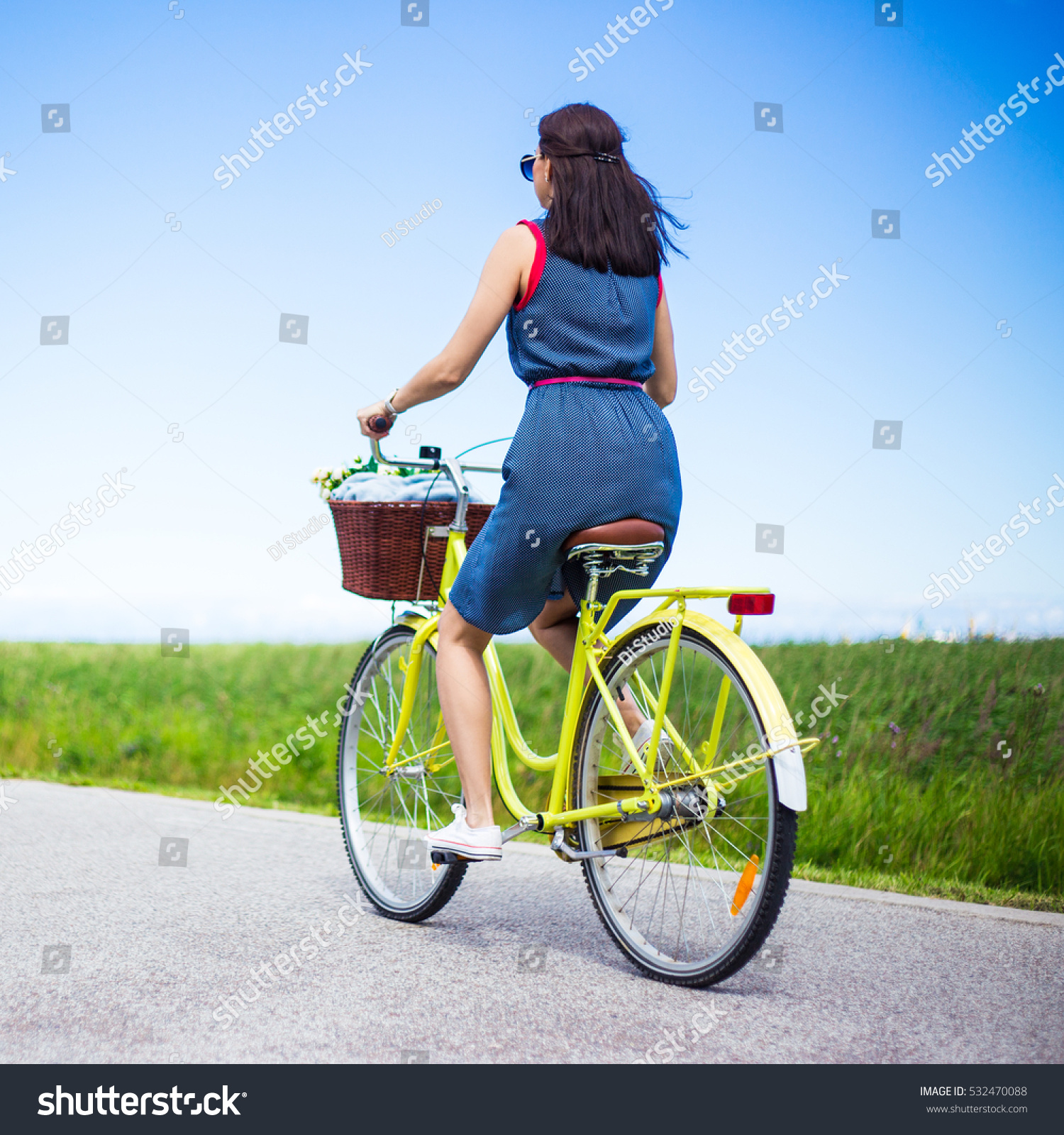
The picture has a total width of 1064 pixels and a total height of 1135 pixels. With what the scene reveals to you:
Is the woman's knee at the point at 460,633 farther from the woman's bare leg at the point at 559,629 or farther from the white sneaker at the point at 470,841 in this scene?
the white sneaker at the point at 470,841

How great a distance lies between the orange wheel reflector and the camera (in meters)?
2.79

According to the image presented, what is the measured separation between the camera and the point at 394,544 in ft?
12.2

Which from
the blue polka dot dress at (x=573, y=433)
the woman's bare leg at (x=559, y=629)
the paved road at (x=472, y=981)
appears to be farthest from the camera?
the woman's bare leg at (x=559, y=629)

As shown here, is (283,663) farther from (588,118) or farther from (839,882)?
(588,118)

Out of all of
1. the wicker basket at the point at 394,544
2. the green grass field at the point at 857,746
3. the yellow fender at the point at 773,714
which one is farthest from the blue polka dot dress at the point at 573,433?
the green grass field at the point at 857,746

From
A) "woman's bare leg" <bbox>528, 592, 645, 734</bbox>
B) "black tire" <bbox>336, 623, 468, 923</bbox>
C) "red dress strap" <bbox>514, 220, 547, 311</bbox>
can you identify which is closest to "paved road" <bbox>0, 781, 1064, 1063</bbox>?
"black tire" <bbox>336, 623, 468, 923</bbox>

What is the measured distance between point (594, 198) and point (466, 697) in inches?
55.5

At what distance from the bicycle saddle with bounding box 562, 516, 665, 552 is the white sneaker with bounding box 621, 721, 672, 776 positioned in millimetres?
487

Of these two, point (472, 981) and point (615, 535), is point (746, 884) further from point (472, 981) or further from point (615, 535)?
point (615, 535)

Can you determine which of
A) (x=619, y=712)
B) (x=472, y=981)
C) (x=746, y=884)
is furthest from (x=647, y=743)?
(x=472, y=981)

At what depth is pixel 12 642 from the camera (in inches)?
536

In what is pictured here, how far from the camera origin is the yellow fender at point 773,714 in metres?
2.67

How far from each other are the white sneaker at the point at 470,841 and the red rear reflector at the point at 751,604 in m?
0.95

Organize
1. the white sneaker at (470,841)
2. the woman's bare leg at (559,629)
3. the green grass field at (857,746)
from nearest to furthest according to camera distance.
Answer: the white sneaker at (470,841)
the woman's bare leg at (559,629)
the green grass field at (857,746)
